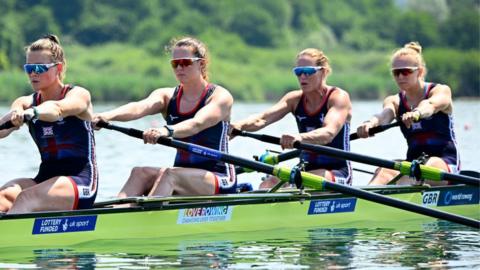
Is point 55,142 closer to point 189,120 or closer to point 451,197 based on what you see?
point 189,120

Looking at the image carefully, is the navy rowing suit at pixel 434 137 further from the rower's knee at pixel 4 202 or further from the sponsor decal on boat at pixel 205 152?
the rower's knee at pixel 4 202

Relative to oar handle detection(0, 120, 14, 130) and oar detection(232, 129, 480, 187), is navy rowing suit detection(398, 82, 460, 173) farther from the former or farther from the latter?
oar handle detection(0, 120, 14, 130)

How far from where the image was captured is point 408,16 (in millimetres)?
86562

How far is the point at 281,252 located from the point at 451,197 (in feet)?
9.97

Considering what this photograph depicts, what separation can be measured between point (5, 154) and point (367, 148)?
7253mm

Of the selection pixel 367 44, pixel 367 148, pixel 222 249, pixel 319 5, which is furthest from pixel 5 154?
pixel 319 5

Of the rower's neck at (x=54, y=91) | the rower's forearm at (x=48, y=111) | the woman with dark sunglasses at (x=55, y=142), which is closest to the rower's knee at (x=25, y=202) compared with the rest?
the woman with dark sunglasses at (x=55, y=142)

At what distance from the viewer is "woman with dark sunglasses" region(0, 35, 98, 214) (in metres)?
9.52

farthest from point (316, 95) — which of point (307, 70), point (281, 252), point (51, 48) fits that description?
point (51, 48)

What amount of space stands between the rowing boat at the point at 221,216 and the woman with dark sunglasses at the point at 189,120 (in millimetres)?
218

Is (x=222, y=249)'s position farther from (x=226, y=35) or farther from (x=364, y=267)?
(x=226, y=35)

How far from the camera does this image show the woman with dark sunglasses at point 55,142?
9516 millimetres

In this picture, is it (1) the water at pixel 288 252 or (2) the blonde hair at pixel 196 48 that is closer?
(1) the water at pixel 288 252

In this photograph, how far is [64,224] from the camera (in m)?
9.65
